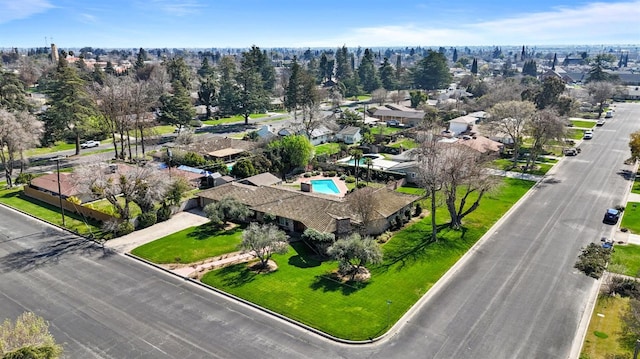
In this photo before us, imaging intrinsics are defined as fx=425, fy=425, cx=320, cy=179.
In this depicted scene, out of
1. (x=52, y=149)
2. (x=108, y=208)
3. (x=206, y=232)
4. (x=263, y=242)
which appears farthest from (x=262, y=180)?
(x=52, y=149)

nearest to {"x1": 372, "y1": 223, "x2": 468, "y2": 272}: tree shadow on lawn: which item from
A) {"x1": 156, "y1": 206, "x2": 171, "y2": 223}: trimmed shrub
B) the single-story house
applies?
{"x1": 156, "y1": 206, "x2": 171, "y2": 223}: trimmed shrub

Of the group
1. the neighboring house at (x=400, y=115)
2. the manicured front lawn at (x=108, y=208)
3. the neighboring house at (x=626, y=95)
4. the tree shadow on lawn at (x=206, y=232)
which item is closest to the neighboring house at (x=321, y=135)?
the neighboring house at (x=400, y=115)

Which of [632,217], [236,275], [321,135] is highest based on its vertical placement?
[321,135]

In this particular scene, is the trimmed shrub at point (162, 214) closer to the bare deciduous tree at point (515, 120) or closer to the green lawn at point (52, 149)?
the green lawn at point (52, 149)

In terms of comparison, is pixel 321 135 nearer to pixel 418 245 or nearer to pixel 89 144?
pixel 89 144

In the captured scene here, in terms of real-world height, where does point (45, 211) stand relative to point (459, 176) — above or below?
below

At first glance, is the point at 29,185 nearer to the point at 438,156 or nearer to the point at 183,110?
the point at 183,110
